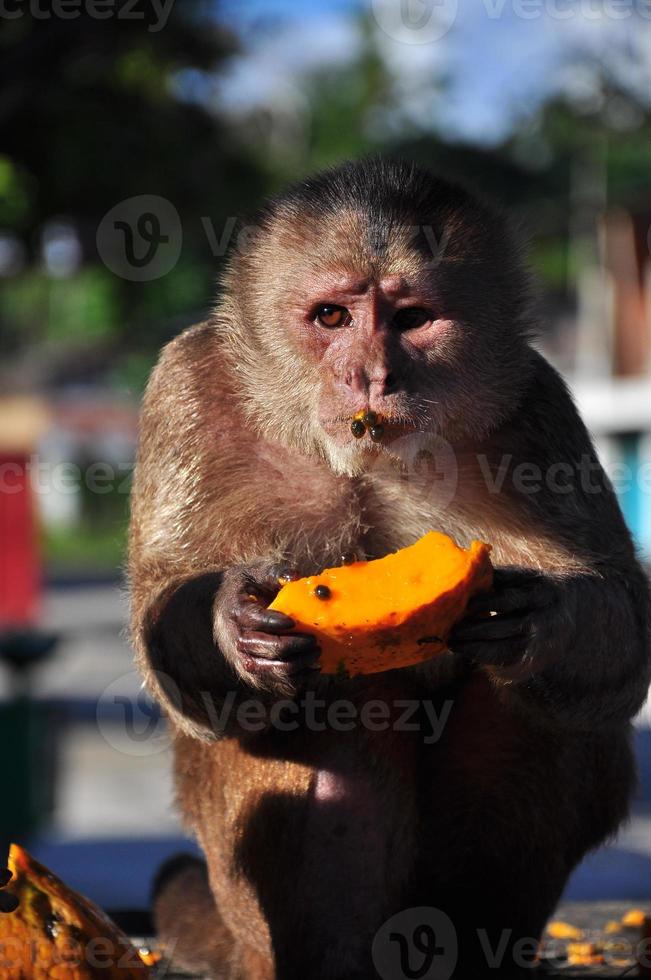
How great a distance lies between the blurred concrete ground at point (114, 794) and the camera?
620 cm

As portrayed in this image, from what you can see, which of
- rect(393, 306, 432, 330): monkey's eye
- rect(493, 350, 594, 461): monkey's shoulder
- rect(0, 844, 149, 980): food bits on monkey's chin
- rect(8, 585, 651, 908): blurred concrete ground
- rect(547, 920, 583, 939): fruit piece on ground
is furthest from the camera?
rect(8, 585, 651, 908): blurred concrete ground

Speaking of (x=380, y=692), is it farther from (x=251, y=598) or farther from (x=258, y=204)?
(x=258, y=204)

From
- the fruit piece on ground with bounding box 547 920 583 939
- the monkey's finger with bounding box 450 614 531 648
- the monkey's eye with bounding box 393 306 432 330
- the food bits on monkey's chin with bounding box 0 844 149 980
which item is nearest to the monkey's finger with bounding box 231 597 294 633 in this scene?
the monkey's finger with bounding box 450 614 531 648

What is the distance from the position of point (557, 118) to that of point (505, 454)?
26.9 m

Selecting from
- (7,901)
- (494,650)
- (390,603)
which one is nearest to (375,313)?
(390,603)

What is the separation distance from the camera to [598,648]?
3.32 meters

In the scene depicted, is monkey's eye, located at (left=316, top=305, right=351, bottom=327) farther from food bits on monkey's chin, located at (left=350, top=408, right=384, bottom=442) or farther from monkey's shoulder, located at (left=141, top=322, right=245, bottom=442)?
monkey's shoulder, located at (left=141, top=322, right=245, bottom=442)

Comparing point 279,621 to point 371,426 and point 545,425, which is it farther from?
point 545,425

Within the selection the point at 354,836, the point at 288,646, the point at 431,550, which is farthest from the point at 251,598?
the point at 354,836

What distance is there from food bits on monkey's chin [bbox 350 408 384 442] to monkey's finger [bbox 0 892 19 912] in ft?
4.57

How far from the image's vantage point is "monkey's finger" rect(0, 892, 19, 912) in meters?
2.90

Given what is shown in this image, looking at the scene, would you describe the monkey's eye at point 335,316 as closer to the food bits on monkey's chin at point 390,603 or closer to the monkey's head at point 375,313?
the monkey's head at point 375,313

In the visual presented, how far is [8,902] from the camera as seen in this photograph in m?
2.91

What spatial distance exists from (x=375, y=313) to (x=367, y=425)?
297 millimetres
